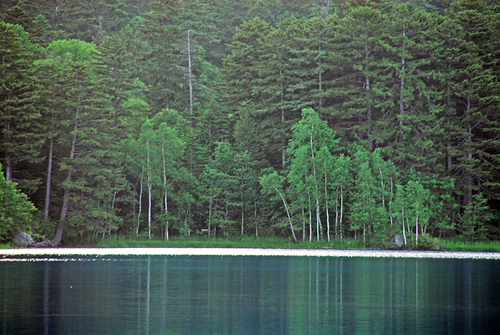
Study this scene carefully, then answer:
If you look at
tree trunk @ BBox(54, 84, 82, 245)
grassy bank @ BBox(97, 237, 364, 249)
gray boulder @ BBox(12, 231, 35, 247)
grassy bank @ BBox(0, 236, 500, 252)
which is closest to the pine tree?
tree trunk @ BBox(54, 84, 82, 245)

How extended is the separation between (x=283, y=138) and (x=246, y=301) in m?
44.0

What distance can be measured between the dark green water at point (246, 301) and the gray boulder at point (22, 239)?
69.0ft

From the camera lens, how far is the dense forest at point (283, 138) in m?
51.2

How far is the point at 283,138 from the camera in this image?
59.9 metres

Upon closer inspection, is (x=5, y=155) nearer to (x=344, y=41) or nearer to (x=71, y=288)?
(x=344, y=41)

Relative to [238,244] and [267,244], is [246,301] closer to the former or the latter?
[238,244]

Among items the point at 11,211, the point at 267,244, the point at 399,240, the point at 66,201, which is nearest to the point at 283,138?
the point at 267,244

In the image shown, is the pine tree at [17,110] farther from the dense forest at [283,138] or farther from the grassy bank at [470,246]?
the grassy bank at [470,246]

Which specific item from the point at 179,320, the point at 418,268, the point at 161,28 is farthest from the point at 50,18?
the point at 179,320

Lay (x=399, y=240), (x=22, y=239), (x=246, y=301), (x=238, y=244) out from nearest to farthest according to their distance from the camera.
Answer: (x=246, y=301)
(x=22, y=239)
(x=399, y=240)
(x=238, y=244)

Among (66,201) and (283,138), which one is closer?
(66,201)

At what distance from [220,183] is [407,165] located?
54.8ft

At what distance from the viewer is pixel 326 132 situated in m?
54.0

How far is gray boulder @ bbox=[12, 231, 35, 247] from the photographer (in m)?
46.5
